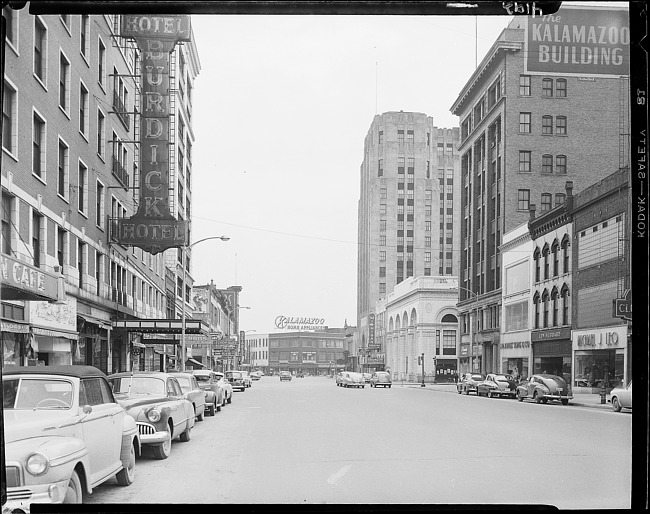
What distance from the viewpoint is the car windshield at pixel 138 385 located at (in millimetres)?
8812

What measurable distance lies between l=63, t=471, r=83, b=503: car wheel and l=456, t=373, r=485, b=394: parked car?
33.3 m

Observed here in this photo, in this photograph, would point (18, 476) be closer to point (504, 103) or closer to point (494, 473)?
point (494, 473)

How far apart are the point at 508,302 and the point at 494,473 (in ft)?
26.9

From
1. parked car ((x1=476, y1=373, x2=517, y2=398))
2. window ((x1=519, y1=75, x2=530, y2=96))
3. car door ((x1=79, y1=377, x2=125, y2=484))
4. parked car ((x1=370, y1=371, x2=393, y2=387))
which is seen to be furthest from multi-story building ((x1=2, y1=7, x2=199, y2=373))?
parked car ((x1=370, y1=371, x2=393, y2=387))

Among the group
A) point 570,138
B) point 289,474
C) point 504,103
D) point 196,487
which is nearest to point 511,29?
point 570,138

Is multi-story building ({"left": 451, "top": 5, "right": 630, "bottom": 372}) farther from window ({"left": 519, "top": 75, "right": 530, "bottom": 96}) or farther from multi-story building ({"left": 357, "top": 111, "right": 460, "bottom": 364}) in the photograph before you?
multi-story building ({"left": 357, "top": 111, "right": 460, "bottom": 364})

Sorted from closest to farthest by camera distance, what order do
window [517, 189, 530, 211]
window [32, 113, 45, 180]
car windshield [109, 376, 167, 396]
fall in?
window [32, 113, 45, 180]
window [517, 189, 530, 211]
car windshield [109, 376, 167, 396]

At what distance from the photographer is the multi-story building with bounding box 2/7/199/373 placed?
4.89m

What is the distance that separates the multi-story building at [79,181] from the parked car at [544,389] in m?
21.5

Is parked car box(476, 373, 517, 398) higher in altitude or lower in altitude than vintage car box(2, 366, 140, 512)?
lower

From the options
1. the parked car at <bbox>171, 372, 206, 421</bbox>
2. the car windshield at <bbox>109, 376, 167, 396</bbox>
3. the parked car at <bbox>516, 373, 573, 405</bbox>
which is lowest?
the parked car at <bbox>516, 373, 573, 405</bbox>

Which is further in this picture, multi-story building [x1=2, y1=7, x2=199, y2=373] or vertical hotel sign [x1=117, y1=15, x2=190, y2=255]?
vertical hotel sign [x1=117, y1=15, x2=190, y2=255]

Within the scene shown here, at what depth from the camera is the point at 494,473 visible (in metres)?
6.43

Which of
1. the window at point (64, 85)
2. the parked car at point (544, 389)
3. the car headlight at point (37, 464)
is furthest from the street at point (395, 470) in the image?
the parked car at point (544, 389)
